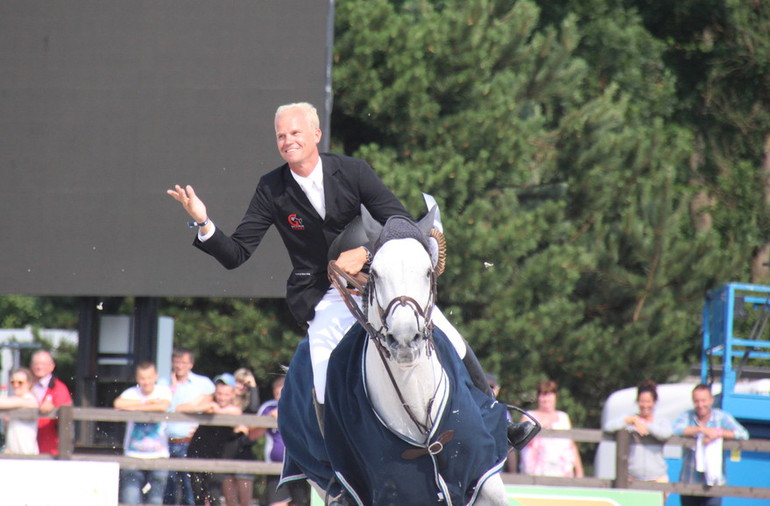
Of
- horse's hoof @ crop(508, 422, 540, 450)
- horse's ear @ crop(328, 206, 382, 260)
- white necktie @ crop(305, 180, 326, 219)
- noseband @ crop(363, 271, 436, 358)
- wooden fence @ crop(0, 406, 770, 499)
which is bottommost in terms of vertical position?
wooden fence @ crop(0, 406, 770, 499)

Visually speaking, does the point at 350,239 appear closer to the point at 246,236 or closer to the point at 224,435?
the point at 246,236

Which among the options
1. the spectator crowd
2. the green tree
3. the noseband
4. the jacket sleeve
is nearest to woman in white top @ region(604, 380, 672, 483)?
the spectator crowd

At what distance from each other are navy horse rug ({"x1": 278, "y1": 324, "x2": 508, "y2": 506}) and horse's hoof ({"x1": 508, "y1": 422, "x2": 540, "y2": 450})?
0.37 metres

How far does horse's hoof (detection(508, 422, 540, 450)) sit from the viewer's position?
5395mm

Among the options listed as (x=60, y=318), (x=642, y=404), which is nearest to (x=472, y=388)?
(x=642, y=404)

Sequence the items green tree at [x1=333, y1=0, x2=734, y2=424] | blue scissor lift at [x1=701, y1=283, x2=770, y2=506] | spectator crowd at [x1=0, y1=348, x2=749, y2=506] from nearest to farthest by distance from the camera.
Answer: spectator crowd at [x1=0, y1=348, x2=749, y2=506], blue scissor lift at [x1=701, y1=283, x2=770, y2=506], green tree at [x1=333, y1=0, x2=734, y2=424]

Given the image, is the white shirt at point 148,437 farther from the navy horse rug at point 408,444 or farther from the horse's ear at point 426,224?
the horse's ear at point 426,224

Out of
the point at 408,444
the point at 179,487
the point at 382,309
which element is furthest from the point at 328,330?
the point at 179,487

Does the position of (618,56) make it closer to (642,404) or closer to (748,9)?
(748,9)

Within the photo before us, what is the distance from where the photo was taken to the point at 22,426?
9422 millimetres

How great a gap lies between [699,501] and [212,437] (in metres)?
3.85

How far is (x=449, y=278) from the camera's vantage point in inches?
508

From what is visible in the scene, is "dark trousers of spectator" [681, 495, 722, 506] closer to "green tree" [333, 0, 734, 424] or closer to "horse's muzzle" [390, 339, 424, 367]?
"green tree" [333, 0, 734, 424]

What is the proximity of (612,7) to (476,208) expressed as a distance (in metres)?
7.30
